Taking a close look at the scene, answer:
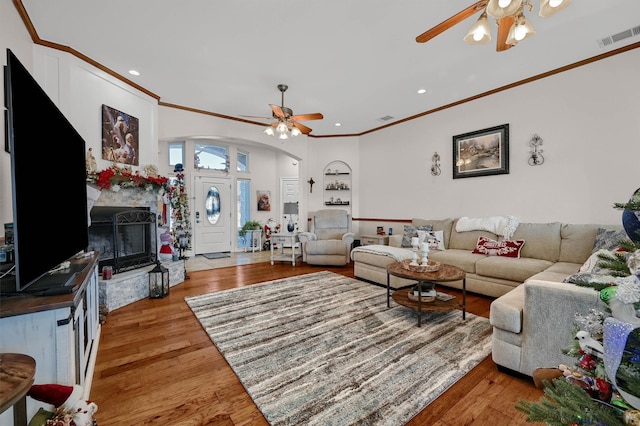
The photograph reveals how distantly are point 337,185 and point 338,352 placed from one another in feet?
15.5

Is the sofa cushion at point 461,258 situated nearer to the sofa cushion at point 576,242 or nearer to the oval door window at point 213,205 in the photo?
the sofa cushion at point 576,242

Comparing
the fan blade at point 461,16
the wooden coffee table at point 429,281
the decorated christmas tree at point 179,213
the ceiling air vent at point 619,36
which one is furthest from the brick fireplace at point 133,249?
the ceiling air vent at point 619,36

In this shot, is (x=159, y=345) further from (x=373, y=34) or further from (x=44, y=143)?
(x=373, y=34)

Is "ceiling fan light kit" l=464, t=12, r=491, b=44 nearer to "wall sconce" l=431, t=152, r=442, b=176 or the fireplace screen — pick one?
"wall sconce" l=431, t=152, r=442, b=176

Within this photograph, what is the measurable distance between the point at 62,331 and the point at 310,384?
53.0 inches

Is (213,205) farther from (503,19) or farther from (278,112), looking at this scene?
(503,19)

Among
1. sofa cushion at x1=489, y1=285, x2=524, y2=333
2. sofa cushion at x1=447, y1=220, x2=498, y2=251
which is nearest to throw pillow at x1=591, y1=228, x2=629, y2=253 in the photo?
sofa cushion at x1=447, y1=220, x2=498, y2=251

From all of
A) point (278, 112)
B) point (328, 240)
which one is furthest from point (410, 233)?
point (278, 112)

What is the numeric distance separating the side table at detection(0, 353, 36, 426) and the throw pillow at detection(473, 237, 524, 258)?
14.0ft

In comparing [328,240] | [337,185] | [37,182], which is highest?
[337,185]

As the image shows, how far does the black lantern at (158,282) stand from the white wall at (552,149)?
432 centimetres

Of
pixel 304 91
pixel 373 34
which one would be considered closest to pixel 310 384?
pixel 373 34

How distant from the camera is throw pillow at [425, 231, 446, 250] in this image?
168 inches

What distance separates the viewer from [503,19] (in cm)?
202
